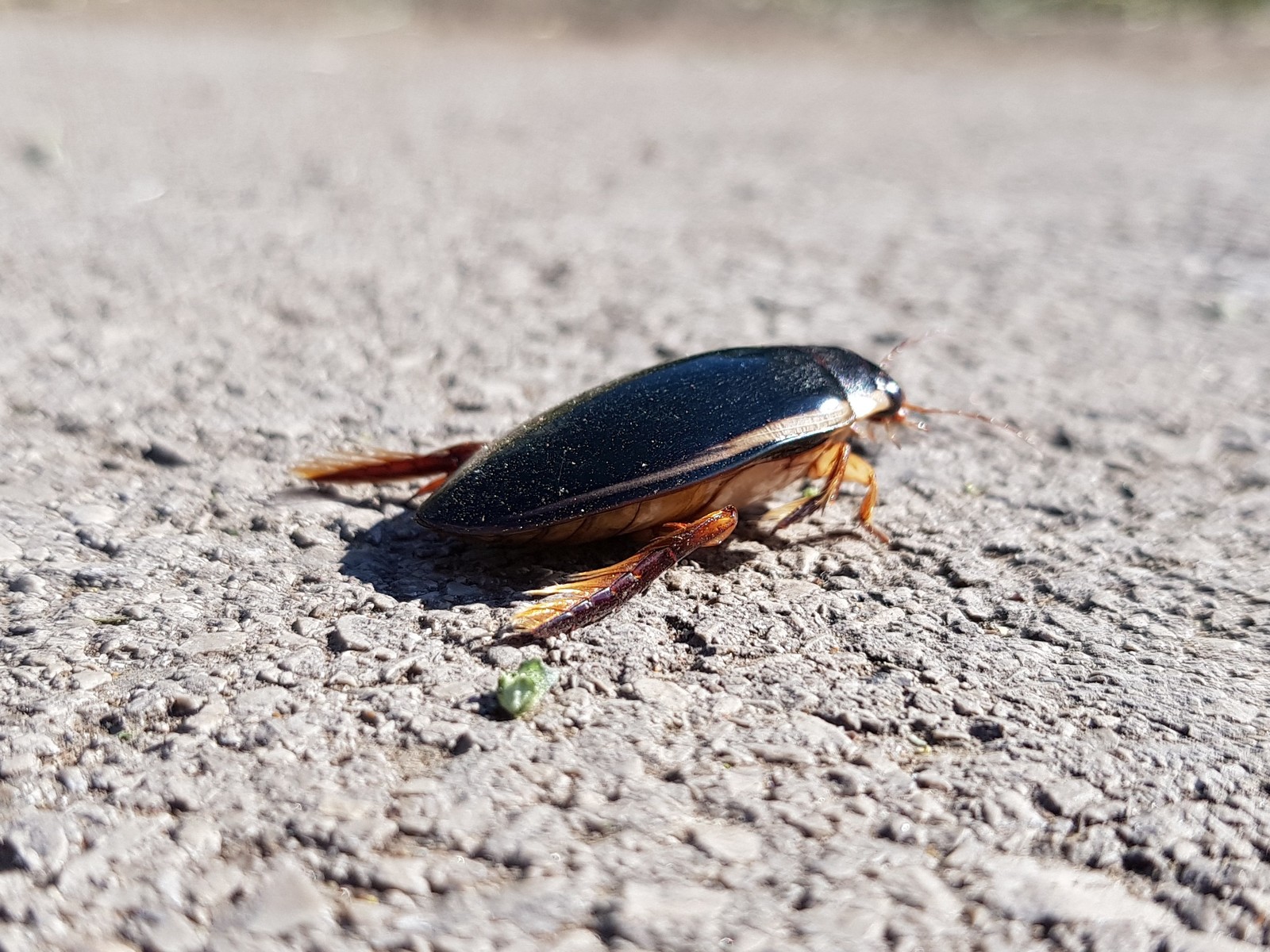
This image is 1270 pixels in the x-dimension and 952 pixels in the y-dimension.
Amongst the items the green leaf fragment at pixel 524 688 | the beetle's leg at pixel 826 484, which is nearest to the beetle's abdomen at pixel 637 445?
the beetle's leg at pixel 826 484

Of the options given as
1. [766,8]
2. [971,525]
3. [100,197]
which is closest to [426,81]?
[100,197]

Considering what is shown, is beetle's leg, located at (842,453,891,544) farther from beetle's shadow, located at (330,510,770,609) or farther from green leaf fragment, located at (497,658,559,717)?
green leaf fragment, located at (497,658,559,717)

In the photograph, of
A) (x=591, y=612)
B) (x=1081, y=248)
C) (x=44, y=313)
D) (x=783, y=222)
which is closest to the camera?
(x=591, y=612)

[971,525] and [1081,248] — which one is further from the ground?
[1081,248]

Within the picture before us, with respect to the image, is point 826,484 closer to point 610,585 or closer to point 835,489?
point 835,489

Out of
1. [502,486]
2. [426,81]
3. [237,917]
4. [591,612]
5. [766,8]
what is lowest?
[237,917]

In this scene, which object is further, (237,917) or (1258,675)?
(1258,675)

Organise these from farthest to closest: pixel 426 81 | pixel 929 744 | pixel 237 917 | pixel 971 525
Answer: pixel 426 81
pixel 971 525
pixel 929 744
pixel 237 917

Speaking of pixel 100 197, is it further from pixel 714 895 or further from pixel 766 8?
pixel 766 8

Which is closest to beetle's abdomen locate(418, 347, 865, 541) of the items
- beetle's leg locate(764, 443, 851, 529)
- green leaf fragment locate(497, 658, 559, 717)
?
beetle's leg locate(764, 443, 851, 529)
